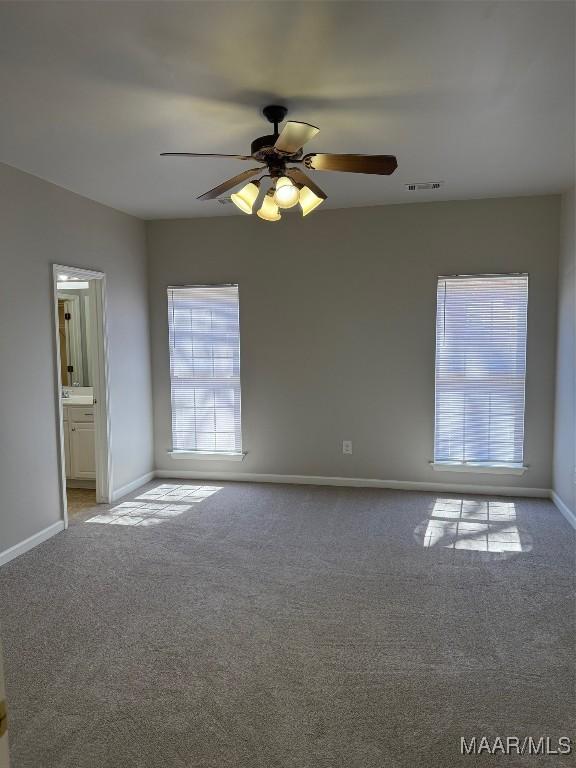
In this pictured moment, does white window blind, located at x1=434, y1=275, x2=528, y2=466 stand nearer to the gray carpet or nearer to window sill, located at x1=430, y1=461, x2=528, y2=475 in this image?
window sill, located at x1=430, y1=461, x2=528, y2=475

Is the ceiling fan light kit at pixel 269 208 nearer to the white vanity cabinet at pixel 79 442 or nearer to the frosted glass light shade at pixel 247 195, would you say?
the frosted glass light shade at pixel 247 195

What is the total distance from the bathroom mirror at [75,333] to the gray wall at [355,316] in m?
0.81

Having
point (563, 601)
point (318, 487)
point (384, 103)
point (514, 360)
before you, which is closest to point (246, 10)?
point (384, 103)

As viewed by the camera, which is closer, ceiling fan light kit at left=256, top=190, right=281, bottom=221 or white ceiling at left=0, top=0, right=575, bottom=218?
white ceiling at left=0, top=0, right=575, bottom=218

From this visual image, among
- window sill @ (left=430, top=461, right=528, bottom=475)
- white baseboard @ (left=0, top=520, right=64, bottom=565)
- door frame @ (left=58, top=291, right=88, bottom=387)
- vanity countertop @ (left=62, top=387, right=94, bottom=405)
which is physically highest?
door frame @ (left=58, top=291, right=88, bottom=387)

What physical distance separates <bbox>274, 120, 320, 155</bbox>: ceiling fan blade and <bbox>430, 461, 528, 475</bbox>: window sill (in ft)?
11.1

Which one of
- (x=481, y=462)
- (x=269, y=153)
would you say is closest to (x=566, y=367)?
(x=481, y=462)

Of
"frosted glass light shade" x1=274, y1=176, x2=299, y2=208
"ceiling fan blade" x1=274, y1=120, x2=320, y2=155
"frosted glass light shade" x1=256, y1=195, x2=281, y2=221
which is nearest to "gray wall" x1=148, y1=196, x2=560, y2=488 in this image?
"frosted glass light shade" x1=256, y1=195, x2=281, y2=221

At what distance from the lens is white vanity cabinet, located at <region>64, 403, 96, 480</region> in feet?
17.1

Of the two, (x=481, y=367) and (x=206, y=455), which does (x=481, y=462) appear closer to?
(x=481, y=367)

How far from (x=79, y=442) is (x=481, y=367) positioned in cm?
394

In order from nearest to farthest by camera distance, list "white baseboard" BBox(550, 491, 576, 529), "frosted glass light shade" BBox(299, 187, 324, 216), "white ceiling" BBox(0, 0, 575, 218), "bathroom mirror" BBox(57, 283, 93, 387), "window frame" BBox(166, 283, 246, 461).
Answer: "white ceiling" BBox(0, 0, 575, 218), "frosted glass light shade" BBox(299, 187, 324, 216), "white baseboard" BBox(550, 491, 576, 529), "window frame" BBox(166, 283, 246, 461), "bathroom mirror" BBox(57, 283, 93, 387)

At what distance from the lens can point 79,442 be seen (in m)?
5.27

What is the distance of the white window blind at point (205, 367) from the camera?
5336 mm
